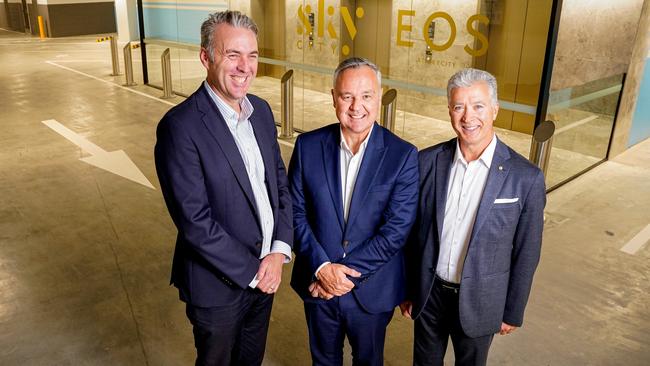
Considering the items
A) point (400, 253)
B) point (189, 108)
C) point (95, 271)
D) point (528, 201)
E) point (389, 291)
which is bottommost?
point (95, 271)

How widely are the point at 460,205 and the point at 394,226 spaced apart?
0.92ft

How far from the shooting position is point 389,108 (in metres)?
6.55

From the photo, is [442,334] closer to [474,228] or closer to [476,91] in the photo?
[474,228]

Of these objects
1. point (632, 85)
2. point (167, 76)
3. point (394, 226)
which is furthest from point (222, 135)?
point (167, 76)

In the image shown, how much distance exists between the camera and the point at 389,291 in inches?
88.6

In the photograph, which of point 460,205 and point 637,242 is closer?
point 460,205

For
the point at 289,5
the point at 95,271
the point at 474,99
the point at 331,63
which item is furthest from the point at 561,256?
the point at 289,5

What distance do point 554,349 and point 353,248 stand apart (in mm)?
1866

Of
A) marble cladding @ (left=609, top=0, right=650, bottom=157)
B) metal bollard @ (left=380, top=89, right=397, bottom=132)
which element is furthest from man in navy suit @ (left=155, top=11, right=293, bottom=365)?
marble cladding @ (left=609, top=0, right=650, bottom=157)

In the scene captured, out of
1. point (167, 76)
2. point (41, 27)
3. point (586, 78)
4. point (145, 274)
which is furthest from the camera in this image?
point (41, 27)

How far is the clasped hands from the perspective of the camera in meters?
2.09

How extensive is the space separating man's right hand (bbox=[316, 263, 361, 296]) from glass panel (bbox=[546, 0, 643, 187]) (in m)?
4.19

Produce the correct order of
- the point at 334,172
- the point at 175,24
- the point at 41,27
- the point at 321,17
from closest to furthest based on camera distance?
the point at 334,172
the point at 321,17
the point at 175,24
the point at 41,27

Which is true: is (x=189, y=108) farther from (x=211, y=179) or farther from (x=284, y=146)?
(x=284, y=146)
